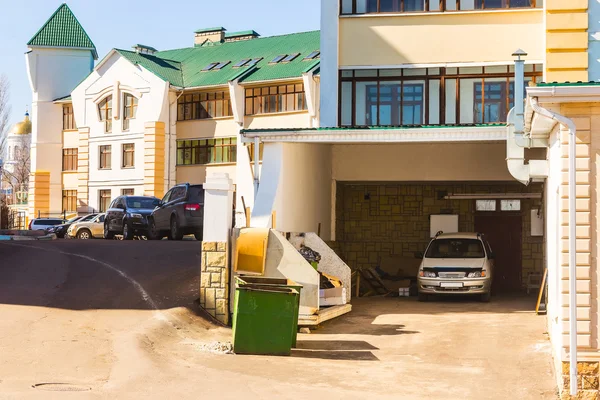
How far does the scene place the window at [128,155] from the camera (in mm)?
56741

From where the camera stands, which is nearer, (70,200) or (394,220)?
(394,220)

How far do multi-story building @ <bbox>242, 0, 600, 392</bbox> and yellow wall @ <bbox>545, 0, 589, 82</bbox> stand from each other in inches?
1.0

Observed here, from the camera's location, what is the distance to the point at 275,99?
50.9 metres

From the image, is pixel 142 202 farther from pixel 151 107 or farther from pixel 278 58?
pixel 151 107

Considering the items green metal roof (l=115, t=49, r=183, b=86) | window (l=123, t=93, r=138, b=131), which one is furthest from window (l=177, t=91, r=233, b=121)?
window (l=123, t=93, r=138, b=131)

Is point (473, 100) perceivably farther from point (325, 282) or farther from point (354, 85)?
point (325, 282)

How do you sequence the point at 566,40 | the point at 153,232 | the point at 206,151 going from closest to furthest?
the point at 566,40
the point at 153,232
the point at 206,151

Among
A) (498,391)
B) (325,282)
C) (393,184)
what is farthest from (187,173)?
(498,391)

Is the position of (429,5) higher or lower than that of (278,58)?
lower

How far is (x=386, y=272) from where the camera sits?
29.8m

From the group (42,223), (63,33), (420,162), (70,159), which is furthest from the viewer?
(63,33)

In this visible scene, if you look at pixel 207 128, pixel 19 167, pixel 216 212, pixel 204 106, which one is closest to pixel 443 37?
pixel 216 212

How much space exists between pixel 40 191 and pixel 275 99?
18726 millimetres

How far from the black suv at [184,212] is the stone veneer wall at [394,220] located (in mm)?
4629
